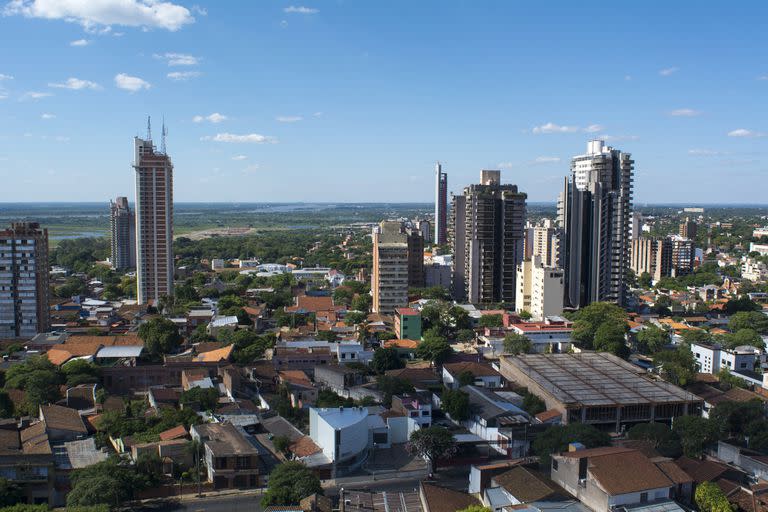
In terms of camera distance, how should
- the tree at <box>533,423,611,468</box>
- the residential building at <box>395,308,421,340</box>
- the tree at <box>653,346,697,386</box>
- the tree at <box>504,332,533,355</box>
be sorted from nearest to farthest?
the tree at <box>533,423,611,468</box> → the tree at <box>653,346,697,386</box> → the tree at <box>504,332,533,355</box> → the residential building at <box>395,308,421,340</box>

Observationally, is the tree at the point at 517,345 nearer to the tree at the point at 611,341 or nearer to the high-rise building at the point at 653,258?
the tree at the point at 611,341

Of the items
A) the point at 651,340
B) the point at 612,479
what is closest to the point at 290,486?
the point at 612,479

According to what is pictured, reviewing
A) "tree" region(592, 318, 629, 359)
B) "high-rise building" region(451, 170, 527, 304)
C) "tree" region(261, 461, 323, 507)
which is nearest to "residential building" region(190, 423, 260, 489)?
"tree" region(261, 461, 323, 507)

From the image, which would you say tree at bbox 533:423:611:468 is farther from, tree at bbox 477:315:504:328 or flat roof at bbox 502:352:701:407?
tree at bbox 477:315:504:328

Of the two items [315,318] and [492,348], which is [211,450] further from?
[315,318]

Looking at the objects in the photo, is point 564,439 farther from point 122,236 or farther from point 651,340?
point 122,236
